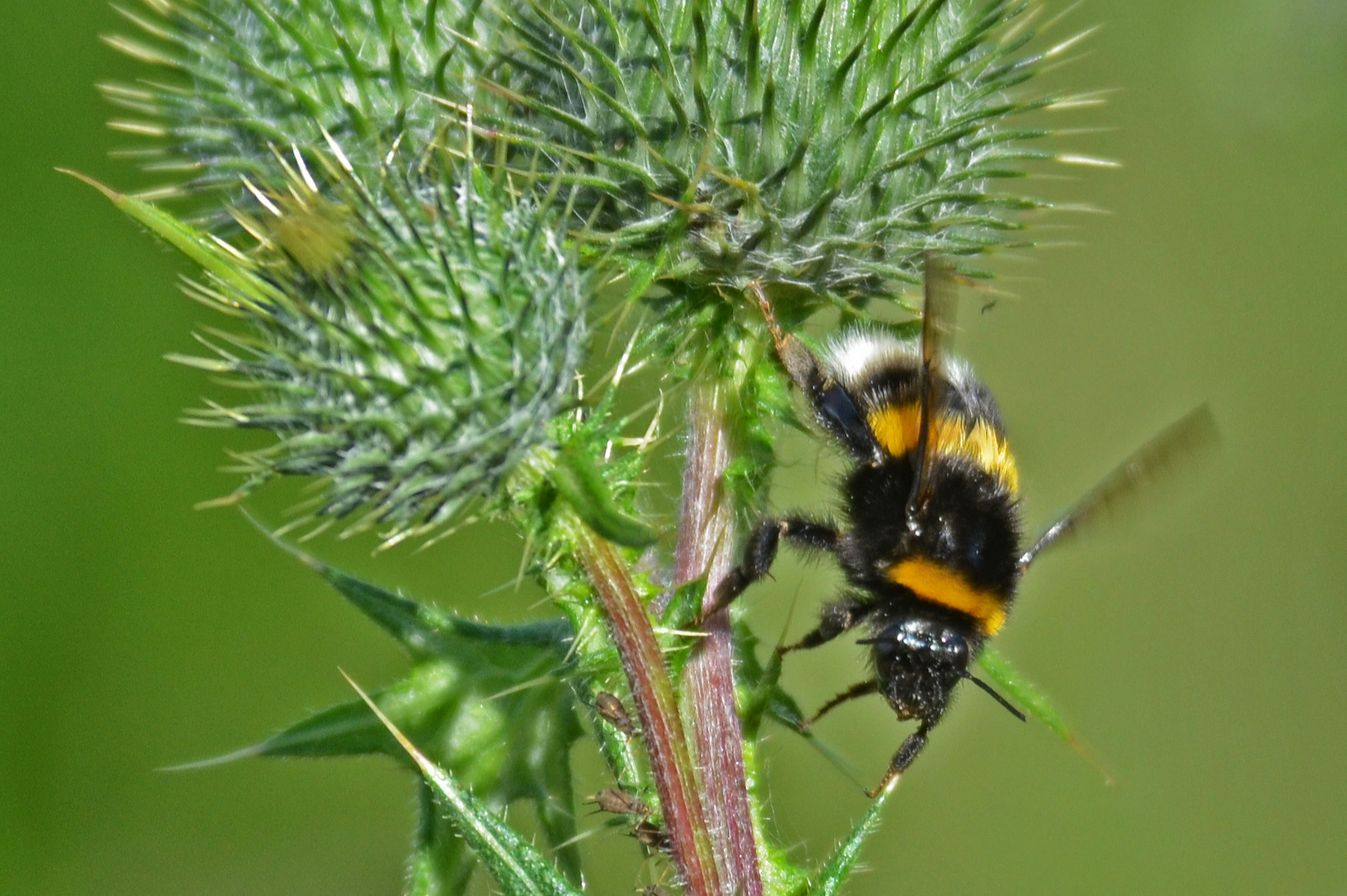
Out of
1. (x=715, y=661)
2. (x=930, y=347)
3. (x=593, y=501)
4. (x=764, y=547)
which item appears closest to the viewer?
(x=593, y=501)

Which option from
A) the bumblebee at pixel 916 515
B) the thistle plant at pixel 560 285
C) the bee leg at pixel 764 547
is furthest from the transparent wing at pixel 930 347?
the thistle plant at pixel 560 285

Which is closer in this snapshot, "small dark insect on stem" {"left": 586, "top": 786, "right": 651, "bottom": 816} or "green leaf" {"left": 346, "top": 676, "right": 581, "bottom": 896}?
"green leaf" {"left": 346, "top": 676, "right": 581, "bottom": 896}

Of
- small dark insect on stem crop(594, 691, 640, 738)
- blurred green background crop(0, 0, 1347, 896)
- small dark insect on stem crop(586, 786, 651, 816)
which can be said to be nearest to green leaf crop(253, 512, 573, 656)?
small dark insect on stem crop(594, 691, 640, 738)

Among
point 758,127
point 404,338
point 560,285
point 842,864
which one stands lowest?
point 842,864

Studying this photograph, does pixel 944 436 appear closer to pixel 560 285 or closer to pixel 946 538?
pixel 946 538

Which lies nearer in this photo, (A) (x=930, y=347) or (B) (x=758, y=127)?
(A) (x=930, y=347)

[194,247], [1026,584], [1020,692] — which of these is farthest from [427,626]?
[1026,584]

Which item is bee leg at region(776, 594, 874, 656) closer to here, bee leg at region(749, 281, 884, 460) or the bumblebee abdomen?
the bumblebee abdomen

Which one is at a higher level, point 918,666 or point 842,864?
point 918,666
